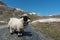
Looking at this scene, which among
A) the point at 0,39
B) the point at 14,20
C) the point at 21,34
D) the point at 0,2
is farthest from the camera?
the point at 0,2

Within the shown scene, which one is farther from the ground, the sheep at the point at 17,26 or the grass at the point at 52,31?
the sheep at the point at 17,26

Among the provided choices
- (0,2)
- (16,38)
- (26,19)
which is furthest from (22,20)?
(0,2)

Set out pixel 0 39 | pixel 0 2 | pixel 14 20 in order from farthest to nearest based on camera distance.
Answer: pixel 0 2, pixel 14 20, pixel 0 39

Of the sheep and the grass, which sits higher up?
the sheep

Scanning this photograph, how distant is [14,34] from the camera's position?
27016 millimetres

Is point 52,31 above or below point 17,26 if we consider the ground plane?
below

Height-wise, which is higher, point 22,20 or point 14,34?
point 22,20

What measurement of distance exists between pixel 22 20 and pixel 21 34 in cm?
201

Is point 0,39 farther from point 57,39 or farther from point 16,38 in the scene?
point 57,39

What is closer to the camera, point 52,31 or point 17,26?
point 17,26

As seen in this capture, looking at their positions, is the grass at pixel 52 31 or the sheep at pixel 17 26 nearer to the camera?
the sheep at pixel 17 26

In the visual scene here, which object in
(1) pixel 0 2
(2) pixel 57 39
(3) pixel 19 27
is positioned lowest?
(2) pixel 57 39

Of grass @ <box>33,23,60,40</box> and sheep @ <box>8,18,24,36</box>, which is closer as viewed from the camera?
sheep @ <box>8,18,24,36</box>

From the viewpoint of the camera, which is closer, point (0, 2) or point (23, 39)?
point (23, 39)
